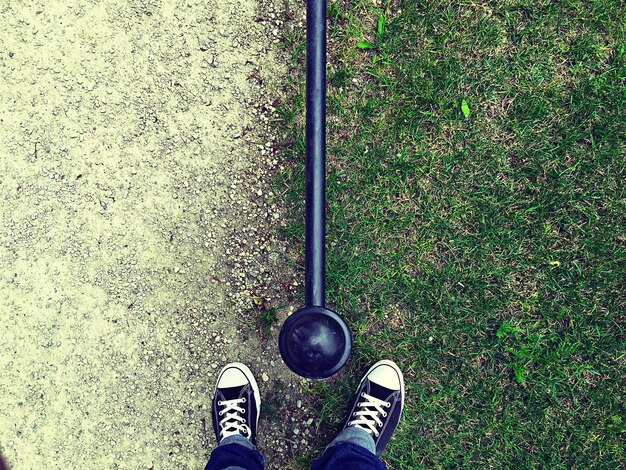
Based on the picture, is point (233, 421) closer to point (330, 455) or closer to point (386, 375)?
point (330, 455)

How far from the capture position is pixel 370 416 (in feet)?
6.85

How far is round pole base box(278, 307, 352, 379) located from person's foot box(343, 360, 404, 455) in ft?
1.48

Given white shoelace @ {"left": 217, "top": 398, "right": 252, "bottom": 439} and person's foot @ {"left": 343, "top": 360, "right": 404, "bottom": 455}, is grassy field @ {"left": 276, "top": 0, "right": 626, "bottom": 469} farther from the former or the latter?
white shoelace @ {"left": 217, "top": 398, "right": 252, "bottom": 439}

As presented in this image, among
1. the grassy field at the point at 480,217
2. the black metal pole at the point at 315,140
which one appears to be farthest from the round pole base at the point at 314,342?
the grassy field at the point at 480,217

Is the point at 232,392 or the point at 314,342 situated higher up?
the point at 314,342

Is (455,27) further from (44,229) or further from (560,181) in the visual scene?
(44,229)

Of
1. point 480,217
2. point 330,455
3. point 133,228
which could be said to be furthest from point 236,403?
point 480,217

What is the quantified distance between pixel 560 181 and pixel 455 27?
→ 33.4 inches

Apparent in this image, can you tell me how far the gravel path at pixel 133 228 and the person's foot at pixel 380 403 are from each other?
0.94ft

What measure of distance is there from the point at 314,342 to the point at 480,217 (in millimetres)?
997

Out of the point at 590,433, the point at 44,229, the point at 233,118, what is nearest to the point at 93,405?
the point at 44,229

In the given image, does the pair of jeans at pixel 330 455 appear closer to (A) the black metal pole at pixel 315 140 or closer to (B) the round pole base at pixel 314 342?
(B) the round pole base at pixel 314 342

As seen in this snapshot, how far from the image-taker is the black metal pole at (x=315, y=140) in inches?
64.4

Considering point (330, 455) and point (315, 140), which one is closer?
point (315, 140)
